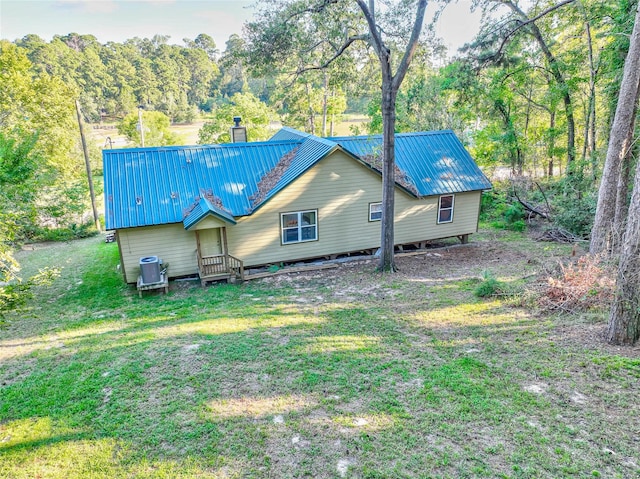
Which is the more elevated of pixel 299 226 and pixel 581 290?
pixel 299 226

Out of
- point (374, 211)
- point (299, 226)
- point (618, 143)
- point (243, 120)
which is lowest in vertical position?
point (299, 226)

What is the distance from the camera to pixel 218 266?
11.8m

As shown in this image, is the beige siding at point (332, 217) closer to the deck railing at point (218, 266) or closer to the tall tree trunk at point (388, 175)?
the deck railing at point (218, 266)

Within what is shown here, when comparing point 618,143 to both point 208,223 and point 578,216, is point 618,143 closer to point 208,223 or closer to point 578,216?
point 578,216

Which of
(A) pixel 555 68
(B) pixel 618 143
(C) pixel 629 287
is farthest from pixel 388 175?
(A) pixel 555 68

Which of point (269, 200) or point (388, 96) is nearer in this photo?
point (388, 96)

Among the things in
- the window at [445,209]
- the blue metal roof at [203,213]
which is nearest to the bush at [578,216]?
the window at [445,209]

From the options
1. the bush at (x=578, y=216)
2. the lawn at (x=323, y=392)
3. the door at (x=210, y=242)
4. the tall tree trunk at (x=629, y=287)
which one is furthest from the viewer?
the bush at (x=578, y=216)

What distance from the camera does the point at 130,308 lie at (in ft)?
33.1

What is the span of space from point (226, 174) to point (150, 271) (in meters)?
3.99

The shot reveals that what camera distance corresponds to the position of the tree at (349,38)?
11.0m

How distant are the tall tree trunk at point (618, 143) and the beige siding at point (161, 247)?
11024 millimetres

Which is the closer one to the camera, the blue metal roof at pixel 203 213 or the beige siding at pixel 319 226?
the blue metal roof at pixel 203 213

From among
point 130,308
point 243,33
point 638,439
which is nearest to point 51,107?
point 243,33
